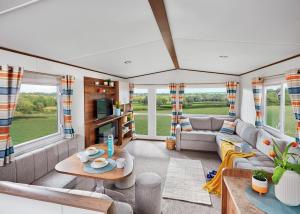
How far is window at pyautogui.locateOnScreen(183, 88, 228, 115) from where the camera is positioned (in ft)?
17.9

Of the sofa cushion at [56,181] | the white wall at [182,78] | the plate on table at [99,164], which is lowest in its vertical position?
the sofa cushion at [56,181]


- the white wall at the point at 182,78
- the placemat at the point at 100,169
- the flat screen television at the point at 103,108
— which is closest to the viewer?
the placemat at the point at 100,169

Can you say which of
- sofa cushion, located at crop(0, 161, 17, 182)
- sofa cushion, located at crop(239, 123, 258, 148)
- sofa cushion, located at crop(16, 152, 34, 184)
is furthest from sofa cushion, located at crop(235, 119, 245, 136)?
sofa cushion, located at crop(0, 161, 17, 182)

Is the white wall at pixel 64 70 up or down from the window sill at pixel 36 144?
up

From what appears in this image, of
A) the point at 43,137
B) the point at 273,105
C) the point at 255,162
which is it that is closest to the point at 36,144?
the point at 43,137

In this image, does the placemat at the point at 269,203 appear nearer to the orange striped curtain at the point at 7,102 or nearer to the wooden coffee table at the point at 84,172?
the wooden coffee table at the point at 84,172

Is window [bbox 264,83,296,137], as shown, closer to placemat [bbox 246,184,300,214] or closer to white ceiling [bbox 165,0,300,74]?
white ceiling [bbox 165,0,300,74]

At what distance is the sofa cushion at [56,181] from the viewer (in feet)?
7.15

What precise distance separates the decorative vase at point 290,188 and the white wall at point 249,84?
2.41m

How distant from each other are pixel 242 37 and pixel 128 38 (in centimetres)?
152

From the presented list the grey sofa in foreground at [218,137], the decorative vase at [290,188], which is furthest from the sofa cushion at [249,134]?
the decorative vase at [290,188]

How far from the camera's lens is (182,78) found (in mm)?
5488

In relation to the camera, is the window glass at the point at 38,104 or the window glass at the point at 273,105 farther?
the window glass at the point at 273,105

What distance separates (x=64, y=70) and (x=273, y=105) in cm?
429
